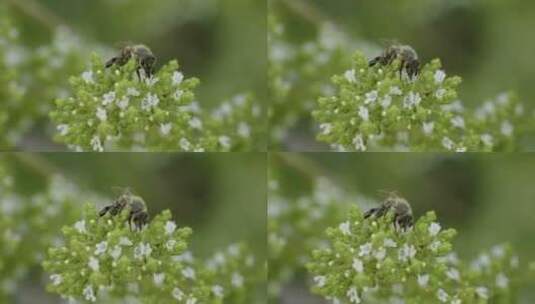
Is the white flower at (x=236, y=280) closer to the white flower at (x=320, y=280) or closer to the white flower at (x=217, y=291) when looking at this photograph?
the white flower at (x=217, y=291)

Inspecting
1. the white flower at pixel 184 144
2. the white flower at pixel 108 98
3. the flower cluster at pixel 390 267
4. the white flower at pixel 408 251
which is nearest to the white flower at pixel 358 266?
the flower cluster at pixel 390 267

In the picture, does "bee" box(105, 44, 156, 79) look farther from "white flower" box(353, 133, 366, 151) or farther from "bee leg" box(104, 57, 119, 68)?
"white flower" box(353, 133, 366, 151)

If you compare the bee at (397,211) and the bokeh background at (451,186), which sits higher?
the bokeh background at (451,186)

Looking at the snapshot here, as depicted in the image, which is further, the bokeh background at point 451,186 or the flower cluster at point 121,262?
the bokeh background at point 451,186

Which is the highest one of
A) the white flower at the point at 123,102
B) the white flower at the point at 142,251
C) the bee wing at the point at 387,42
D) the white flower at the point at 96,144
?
the bee wing at the point at 387,42

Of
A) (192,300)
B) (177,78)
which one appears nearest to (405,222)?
(192,300)
